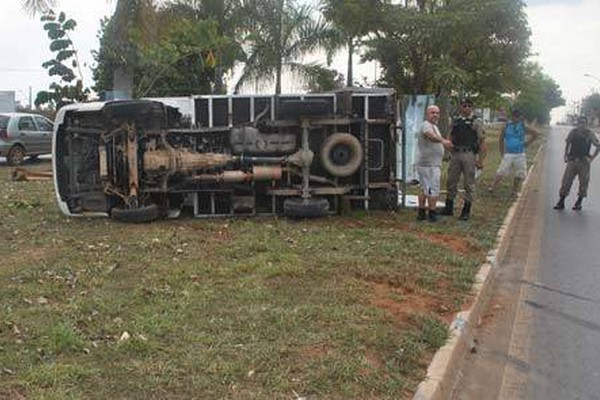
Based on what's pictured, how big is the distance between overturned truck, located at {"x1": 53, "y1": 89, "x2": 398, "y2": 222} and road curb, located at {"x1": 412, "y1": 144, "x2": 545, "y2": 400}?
2.64 m

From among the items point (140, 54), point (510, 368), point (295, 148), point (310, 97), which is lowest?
point (510, 368)

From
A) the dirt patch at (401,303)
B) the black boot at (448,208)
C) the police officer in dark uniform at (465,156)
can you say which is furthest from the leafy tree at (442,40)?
the dirt patch at (401,303)

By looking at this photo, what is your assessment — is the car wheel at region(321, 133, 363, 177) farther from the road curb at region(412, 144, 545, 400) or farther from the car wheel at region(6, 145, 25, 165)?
the car wheel at region(6, 145, 25, 165)

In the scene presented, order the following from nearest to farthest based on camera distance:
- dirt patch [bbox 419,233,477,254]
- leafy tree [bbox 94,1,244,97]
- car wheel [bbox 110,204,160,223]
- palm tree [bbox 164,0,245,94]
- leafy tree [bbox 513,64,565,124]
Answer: dirt patch [bbox 419,233,477,254] < car wheel [bbox 110,204,160,223] < leafy tree [bbox 94,1,244,97] < palm tree [bbox 164,0,245,94] < leafy tree [bbox 513,64,565,124]

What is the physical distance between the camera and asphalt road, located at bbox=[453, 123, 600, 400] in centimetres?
525

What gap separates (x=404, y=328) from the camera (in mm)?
5801

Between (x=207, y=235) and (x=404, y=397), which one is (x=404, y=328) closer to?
(x=404, y=397)

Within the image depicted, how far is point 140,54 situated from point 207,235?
16720mm

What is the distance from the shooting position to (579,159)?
46.8 feet

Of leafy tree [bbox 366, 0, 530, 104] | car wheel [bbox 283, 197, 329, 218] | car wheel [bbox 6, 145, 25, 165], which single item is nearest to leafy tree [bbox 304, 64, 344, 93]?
leafy tree [bbox 366, 0, 530, 104]

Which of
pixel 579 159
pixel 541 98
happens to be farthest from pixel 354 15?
pixel 541 98

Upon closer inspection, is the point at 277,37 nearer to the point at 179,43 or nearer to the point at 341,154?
the point at 179,43

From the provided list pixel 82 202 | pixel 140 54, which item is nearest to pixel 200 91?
pixel 140 54

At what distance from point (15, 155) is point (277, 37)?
887 centimetres
